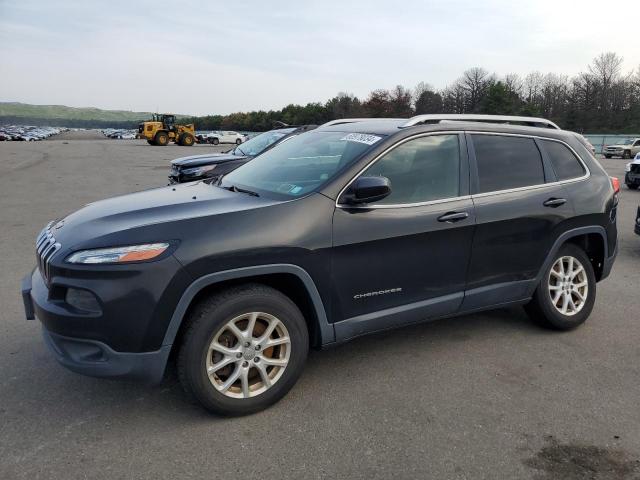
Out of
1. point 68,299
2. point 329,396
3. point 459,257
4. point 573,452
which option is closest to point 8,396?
point 68,299

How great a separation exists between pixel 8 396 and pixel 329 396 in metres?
1.99

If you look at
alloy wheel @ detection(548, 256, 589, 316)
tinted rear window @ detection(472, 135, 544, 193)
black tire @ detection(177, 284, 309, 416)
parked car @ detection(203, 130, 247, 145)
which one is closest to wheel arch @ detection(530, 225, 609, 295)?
alloy wheel @ detection(548, 256, 589, 316)

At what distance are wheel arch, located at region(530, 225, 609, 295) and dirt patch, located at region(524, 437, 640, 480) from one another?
1.59m

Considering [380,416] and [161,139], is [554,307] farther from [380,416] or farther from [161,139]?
[161,139]

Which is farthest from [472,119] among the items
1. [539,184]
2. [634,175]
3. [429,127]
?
[634,175]

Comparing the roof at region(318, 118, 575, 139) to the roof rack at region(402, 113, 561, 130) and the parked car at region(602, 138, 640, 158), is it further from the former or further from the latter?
the parked car at region(602, 138, 640, 158)

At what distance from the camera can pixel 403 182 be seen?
3.58 metres

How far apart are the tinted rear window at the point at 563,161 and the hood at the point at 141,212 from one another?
2.49 metres

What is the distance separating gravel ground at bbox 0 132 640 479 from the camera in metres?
2.64

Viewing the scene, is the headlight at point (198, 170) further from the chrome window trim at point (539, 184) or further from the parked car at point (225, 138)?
the parked car at point (225, 138)

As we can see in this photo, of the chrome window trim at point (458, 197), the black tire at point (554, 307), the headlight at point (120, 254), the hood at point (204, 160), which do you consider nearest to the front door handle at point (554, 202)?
the chrome window trim at point (458, 197)

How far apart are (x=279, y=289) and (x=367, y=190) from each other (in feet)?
2.69

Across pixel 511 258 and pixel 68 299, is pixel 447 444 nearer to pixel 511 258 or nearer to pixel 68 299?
pixel 511 258

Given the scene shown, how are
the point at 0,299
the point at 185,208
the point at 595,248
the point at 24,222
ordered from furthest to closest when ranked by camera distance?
the point at 24,222, the point at 0,299, the point at 595,248, the point at 185,208
